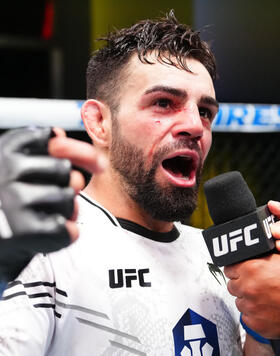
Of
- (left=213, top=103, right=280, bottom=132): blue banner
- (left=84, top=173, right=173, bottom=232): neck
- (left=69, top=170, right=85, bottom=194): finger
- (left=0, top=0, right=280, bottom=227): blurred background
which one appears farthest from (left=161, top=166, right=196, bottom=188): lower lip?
(left=213, top=103, right=280, bottom=132): blue banner

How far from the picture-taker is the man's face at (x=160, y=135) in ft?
4.07

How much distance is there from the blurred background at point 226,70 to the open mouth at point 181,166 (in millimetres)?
1149

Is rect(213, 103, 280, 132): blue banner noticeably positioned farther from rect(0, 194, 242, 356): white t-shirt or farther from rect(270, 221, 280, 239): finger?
rect(270, 221, 280, 239): finger

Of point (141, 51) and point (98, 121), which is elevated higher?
point (141, 51)

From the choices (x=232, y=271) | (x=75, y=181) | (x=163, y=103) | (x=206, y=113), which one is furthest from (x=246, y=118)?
(x=75, y=181)

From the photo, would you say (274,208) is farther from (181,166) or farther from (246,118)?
(246,118)

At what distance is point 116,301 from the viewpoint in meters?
1.11

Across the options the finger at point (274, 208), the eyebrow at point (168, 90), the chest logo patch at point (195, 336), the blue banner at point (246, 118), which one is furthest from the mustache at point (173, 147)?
the blue banner at point (246, 118)

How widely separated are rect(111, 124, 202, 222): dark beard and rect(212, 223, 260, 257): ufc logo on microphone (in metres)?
0.19

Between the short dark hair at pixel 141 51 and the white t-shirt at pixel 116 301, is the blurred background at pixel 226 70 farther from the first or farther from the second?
the white t-shirt at pixel 116 301

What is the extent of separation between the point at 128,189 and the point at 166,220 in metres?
0.13

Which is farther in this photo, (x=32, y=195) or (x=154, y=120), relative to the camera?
(x=154, y=120)

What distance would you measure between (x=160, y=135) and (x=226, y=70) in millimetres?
2195

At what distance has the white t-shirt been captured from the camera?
101cm
